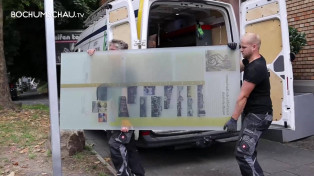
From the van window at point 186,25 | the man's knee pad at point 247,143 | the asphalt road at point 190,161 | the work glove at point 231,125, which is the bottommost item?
the asphalt road at point 190,161

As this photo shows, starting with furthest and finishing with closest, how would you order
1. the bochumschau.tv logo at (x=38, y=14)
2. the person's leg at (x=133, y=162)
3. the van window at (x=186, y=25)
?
the bochumschau.tv logo at (x=38, y=14) < the van window at (x=186, y=25) < the person's leg at (x=133, y=162)

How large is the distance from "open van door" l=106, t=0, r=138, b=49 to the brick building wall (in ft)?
13.7

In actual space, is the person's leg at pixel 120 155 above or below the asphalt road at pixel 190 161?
above

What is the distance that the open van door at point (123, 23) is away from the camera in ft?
15.2

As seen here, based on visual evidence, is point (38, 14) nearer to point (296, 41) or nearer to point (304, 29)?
point (304, 29)

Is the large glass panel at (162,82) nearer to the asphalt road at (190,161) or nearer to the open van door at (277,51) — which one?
the open van door at (277,51)

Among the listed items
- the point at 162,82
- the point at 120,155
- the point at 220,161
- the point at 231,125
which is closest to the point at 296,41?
the point at 220,161

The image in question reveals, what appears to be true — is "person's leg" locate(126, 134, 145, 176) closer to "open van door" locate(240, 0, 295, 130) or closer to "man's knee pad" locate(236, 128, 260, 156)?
"man's knee pad" locate(236, 128, 260, 156)

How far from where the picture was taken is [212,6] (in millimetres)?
5355

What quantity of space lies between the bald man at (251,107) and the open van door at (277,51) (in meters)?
1.16

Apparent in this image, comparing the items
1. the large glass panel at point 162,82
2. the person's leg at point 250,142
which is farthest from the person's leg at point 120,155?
the person's leg at point 250,142

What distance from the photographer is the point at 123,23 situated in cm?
483

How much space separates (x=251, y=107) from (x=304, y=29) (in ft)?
14.4

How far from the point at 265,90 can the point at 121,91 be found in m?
1.55
